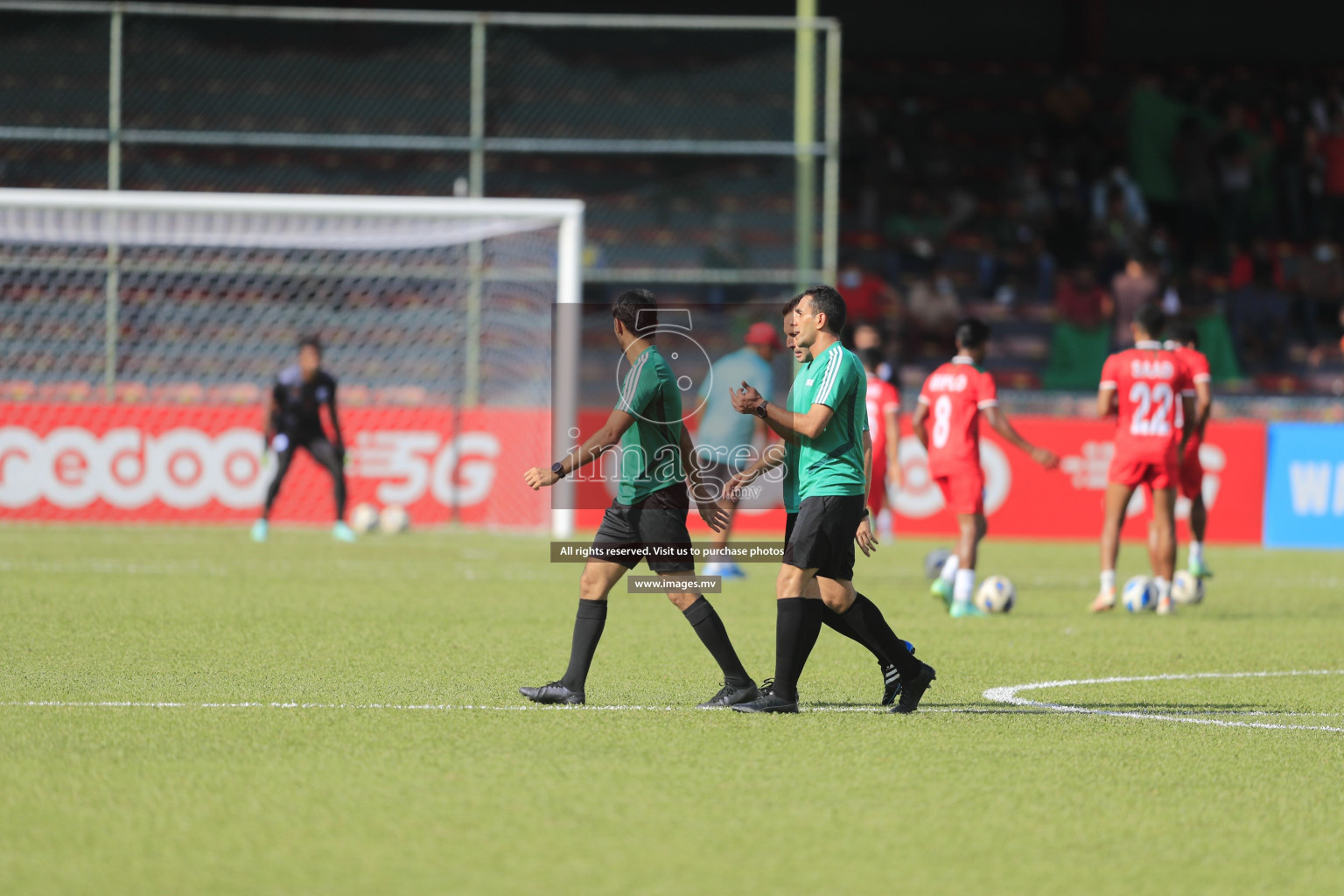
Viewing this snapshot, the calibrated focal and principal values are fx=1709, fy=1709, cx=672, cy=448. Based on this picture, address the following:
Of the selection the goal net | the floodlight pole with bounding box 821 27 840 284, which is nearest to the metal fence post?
the goal net

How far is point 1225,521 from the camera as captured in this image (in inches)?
766

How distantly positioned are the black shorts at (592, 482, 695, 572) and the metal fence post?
12166 millimetres

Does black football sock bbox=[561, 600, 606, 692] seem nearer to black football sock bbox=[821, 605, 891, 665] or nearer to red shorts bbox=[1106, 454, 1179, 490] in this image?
black football sock bbox=[821, 605, 891, 665]

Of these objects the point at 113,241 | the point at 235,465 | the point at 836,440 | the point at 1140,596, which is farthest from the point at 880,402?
the point at 113,241

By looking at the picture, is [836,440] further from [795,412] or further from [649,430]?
[649,430]

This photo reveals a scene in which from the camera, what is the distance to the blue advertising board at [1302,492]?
19156mm

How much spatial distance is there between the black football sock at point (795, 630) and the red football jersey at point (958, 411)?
5.04 metres

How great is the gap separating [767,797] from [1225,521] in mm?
14925

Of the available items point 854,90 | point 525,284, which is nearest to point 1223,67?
point 854,90

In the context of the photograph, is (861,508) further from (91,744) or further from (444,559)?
(444,559)

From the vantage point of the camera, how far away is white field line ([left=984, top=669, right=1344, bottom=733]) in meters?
7.62

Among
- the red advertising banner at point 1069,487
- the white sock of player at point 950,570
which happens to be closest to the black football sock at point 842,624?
the white sock of player at point 950,570

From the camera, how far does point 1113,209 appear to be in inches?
1014

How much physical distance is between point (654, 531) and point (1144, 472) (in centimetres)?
628
